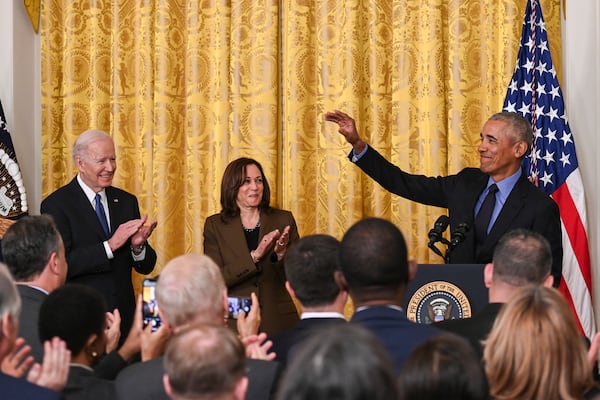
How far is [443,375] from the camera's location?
2078mm

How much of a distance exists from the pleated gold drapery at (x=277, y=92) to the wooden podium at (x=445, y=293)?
6.76 ft

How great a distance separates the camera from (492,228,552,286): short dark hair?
346 centimetres

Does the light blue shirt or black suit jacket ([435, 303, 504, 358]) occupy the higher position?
the light blue shirt

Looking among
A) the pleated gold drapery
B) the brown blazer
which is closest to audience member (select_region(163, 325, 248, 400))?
the brown blazer

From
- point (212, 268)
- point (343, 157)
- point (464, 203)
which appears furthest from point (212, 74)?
point (212, 268)

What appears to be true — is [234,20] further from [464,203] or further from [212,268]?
[212,268]

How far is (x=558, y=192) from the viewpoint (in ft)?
20.2

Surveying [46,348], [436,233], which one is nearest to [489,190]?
[436,233]

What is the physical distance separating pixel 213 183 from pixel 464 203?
1991mm

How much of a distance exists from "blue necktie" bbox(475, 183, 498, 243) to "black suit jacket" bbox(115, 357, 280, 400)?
2.60m

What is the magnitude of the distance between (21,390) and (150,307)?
105cm

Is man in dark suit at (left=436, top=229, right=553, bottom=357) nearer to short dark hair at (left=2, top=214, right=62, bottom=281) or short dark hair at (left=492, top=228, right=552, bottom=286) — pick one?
short dark hair at (left=492, top=228, right=552, bottom=286)

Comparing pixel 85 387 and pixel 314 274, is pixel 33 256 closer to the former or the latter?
pixel 85 387

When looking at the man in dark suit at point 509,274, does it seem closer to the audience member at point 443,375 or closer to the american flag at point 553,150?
the audience member at point 443,375
